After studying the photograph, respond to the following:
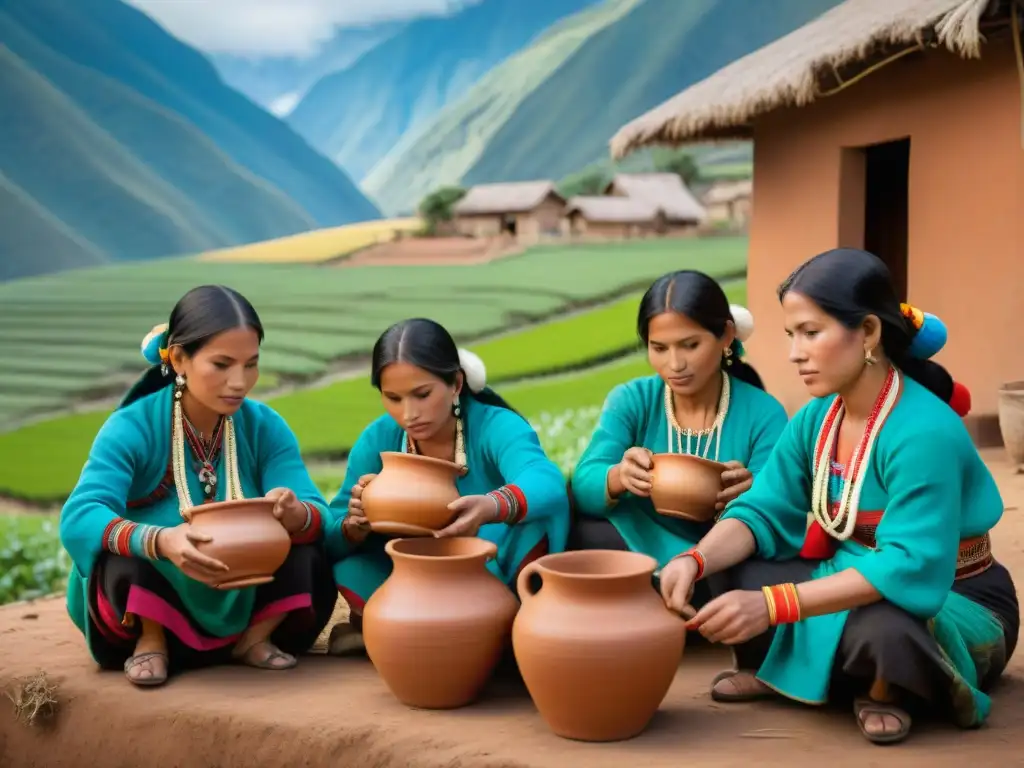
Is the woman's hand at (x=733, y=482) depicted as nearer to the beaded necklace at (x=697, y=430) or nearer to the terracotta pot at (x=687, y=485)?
the terracotta pot at (x=687, y=485)

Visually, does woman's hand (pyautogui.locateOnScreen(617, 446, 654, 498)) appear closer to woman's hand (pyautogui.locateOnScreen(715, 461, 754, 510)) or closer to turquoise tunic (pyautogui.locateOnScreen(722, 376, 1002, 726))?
woman's hand (pyautogui.locateOnScreen(715, 461, 754, 510))

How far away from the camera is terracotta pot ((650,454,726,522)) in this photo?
3.30 m

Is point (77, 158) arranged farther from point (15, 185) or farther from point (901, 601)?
point (901, 601)

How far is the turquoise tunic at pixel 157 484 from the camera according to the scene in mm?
3234

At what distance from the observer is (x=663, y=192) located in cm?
1162

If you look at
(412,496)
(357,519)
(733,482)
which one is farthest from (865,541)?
(357,519)

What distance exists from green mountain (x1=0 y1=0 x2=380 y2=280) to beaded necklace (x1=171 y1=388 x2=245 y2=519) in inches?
251

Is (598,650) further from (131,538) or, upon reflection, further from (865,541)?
(131,538)

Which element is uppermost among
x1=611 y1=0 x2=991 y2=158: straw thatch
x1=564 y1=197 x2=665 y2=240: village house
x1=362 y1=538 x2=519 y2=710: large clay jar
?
x1=611 y1=0 x2=991 y2=158: straw thatch

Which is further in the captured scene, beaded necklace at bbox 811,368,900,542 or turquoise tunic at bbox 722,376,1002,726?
beaded necklace at bbox 811,368,900,542

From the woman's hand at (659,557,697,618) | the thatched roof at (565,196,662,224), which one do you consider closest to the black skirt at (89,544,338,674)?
the woman's hand at (659,557,697,618)

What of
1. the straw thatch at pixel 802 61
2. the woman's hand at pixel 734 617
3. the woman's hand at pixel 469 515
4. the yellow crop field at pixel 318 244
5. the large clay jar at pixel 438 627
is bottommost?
the large clay jar at pixel 438 627

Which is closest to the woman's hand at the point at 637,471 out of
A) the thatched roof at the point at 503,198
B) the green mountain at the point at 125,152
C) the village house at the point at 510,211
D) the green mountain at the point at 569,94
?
the green mountain at the point at 125,152

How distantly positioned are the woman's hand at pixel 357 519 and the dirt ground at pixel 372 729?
408mm
